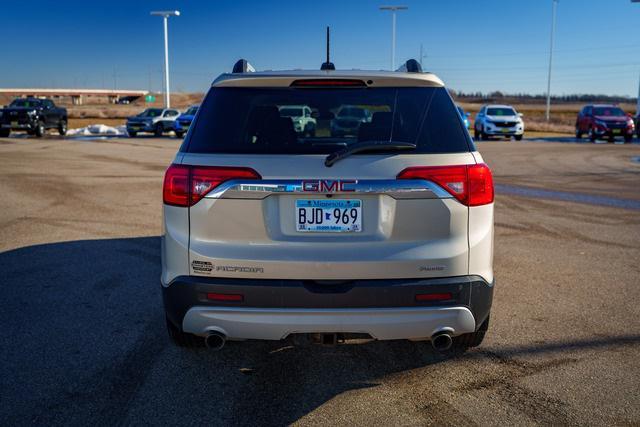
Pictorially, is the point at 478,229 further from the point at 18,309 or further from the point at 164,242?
the point at 18,309

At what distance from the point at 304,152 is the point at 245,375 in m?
1.51

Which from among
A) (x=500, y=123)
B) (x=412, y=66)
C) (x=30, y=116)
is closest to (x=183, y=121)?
(x=30, y=116)

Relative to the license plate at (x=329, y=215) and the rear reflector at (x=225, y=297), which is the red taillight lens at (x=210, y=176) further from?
the rear reflector at (x=225, y=297)

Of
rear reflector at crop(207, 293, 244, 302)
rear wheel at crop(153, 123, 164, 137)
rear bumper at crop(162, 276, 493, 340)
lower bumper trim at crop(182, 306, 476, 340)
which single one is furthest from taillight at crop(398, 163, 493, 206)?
rear wheel at crop(153, 123, 164, 137)

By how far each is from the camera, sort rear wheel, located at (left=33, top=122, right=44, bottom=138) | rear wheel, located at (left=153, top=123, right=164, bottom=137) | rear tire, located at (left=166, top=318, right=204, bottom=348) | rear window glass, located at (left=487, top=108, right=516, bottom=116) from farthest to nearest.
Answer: rear wheel, located at (left=153, top=123, right=164, bottom=137) < rear window glass, located at (left=487, top=108, right=516, bottom=116) < rear wheel, located at (left=33, top=122, right=44, bottom=138) < rear tire, located at (left=166, top=318, right=204, bottom=348)

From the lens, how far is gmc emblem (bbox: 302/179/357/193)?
3.36 metres

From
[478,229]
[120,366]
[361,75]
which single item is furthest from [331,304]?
[120,366]

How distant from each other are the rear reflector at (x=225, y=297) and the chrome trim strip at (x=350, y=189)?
531 millimetres

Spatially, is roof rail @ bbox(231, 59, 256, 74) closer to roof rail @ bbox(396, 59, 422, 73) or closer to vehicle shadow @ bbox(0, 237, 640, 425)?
roof rail @ bbox(396, 59, 422, 73)

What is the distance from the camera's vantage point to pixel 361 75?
12.1 ft

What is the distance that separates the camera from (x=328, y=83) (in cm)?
370

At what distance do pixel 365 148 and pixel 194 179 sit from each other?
37.5 inches

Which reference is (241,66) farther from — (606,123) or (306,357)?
(606,123)

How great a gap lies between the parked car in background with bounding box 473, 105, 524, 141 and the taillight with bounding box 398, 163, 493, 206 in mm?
31159
